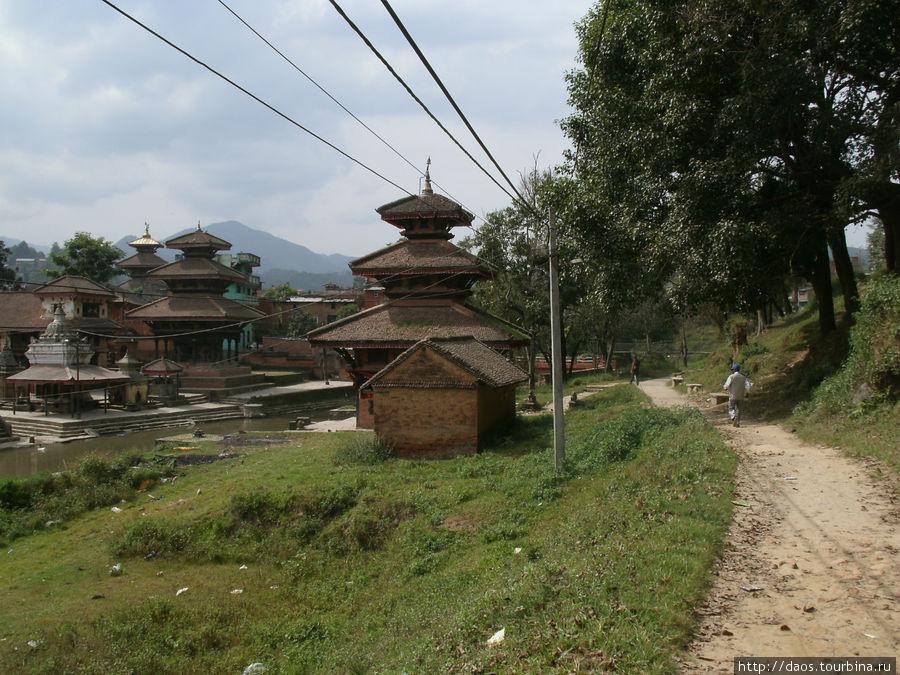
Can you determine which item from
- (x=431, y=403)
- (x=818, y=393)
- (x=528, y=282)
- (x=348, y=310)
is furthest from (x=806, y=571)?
(x=348, y=310)

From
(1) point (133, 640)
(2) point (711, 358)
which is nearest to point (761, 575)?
(1) point (133, 640)

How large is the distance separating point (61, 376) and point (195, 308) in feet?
41.5

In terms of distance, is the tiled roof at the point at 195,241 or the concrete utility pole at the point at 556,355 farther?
the tiled roof at the point at 195,241

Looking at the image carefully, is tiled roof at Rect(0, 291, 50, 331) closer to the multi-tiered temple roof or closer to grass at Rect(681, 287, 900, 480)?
the multi-tiered temple roof

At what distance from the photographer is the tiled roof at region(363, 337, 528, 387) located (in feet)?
55.3

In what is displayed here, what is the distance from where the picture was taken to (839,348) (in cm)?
1588

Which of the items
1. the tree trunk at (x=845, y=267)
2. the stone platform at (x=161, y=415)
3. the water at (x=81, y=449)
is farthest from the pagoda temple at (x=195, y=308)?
the tree trunk at (x=845, y=267)

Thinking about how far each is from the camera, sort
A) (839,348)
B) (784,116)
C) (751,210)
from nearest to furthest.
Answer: (784,116) < (751,210) < (839,348)

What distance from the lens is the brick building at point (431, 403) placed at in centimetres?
1678

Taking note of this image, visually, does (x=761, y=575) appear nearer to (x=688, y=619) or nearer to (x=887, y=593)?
(x=887, y=593)

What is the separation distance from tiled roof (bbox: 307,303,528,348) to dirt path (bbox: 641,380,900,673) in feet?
49.0

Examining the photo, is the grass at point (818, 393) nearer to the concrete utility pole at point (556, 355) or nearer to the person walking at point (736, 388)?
the person walking at point (736, 388)

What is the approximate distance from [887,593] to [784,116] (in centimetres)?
1159

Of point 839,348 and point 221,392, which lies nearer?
point 839,348
